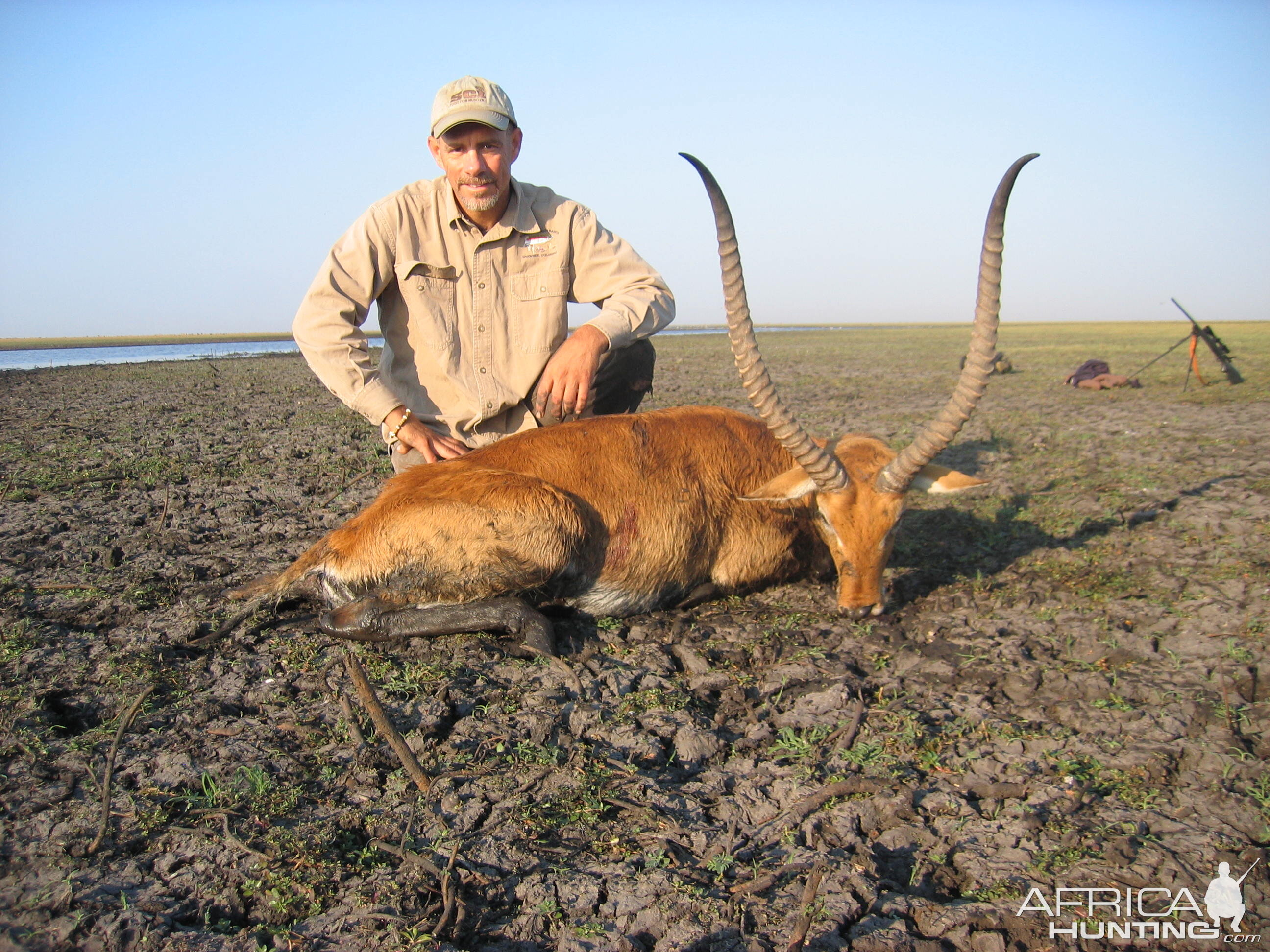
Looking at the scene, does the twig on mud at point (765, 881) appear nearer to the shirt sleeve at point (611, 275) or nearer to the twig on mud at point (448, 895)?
the twig on mud at point (448, 895)

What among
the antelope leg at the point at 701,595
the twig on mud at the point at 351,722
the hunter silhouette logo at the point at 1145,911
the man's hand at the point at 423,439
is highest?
A: the man's hand at the point at 423,439

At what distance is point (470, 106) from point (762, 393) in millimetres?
2381

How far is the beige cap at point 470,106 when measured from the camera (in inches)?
180

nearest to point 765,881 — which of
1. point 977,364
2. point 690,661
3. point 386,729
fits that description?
point 386,729

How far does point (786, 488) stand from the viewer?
4.32 m

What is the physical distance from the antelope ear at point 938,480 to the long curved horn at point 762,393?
43 centimetres

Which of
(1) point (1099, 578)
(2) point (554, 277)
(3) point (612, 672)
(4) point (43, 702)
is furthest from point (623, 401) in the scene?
(4) point (43, 702)

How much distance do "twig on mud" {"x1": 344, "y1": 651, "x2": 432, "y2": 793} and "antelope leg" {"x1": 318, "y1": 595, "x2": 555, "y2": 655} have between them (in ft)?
1.60

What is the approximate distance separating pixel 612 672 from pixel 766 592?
1.46m

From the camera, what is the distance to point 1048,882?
2.25 metres

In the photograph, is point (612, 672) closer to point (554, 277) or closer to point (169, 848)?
point (169, 848)

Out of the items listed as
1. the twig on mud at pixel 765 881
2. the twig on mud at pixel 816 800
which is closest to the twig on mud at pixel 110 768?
the twig on mud at pixel 765 881

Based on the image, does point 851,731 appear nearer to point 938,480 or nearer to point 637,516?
point 637,516

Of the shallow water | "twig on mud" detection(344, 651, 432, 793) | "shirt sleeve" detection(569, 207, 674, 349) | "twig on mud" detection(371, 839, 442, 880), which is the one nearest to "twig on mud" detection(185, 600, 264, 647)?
"twig on mud" detection(344, 651, 432, 793)
